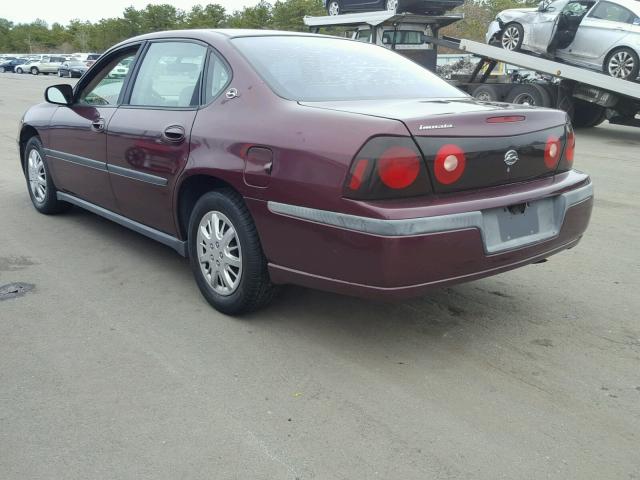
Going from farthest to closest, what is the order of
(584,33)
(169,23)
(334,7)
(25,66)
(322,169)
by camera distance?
1. (169,23)
2. (25,66)
3. (334,7)
4. (584,33)
5. (322,169)

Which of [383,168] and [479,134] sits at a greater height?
[479,134]

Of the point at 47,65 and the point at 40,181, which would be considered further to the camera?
the point at 47,65

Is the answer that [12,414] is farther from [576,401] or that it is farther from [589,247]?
[589,247]

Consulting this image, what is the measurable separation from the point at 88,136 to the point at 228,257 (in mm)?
1873

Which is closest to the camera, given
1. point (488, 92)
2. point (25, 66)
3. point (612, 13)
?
point (612, 13)

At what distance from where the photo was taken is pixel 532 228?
330cm

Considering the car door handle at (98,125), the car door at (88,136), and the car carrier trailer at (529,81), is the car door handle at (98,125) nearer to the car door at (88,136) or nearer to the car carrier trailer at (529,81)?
the car door at (88,136)

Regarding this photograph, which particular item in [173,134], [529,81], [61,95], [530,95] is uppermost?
[61,95]

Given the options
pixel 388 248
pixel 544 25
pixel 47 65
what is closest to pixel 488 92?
pixel 544 25

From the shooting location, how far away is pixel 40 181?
5910mm

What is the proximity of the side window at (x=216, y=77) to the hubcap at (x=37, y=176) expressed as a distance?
261 centimetres

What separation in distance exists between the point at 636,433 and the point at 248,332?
1.94 meters

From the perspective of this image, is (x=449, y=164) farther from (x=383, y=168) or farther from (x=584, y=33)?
(x=584, y=33)

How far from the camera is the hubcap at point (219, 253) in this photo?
360cm
